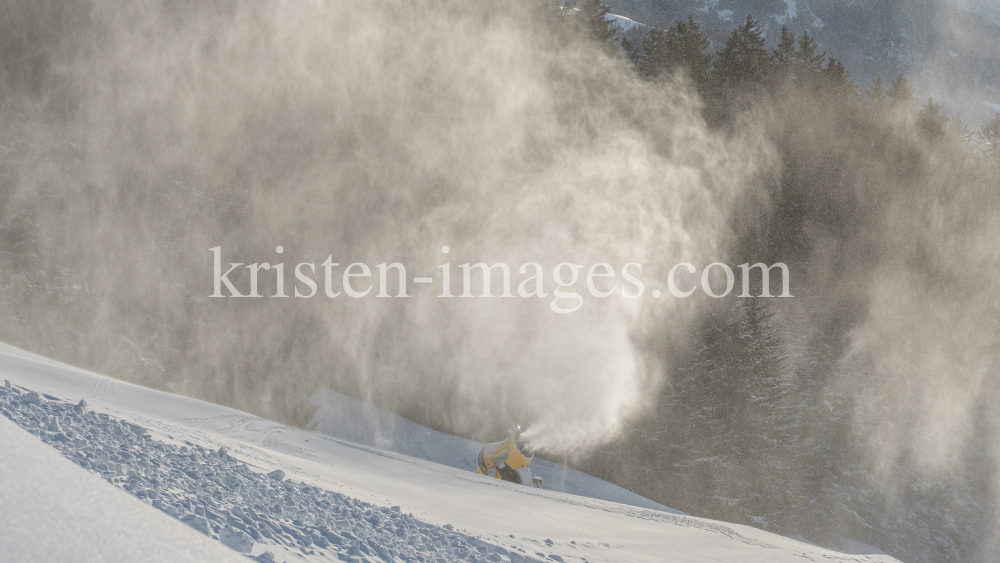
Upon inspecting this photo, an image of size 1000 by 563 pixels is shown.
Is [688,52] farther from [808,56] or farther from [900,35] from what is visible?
[900,35]

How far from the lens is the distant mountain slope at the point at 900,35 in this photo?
7625cm

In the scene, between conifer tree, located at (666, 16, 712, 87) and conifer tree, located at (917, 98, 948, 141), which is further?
conifer tree, located at (917, 98, 948, 141)

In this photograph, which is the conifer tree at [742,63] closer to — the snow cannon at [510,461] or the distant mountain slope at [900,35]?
the snow cannon at [510,461]

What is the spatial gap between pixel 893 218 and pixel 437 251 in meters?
15.6

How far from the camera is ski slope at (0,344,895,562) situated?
179 centimetres

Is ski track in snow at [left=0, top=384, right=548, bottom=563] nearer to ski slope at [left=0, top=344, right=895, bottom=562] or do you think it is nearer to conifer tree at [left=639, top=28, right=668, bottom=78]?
ski slope at [left=0, top=344, right=895, bottom=562]

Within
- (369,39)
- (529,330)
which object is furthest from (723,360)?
(369,39)

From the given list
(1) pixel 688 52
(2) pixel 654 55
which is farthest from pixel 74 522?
(1) pixel 688 52

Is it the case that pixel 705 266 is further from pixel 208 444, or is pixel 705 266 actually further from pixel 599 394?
pixel 208 444

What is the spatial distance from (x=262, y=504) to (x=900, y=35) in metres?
108

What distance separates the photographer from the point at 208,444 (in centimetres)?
411

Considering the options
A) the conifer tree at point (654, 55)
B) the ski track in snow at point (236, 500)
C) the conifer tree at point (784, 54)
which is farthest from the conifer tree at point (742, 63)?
→ the ski track in snow at point (236, 500)

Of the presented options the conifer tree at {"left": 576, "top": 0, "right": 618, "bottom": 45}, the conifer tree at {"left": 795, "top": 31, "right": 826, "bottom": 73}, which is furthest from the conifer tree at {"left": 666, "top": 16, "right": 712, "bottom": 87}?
the conifer tree at {"left": 795, "top": 31, "right": 826, "bottom": 73}

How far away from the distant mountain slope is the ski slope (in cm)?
8045
